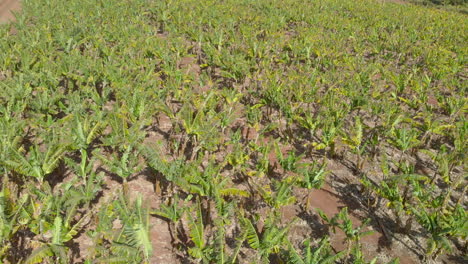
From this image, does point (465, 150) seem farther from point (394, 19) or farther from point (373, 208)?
point (394, 19)

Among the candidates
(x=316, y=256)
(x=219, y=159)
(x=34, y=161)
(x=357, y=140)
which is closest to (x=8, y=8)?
(x=34, y=161)

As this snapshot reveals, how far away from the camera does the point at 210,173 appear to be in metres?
7.50

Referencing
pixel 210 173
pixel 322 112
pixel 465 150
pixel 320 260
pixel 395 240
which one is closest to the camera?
pixel 320 260

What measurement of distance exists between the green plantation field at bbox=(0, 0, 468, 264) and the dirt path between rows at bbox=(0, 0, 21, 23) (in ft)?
Answer: 24.6

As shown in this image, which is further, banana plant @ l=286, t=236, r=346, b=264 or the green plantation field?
the green plantation field

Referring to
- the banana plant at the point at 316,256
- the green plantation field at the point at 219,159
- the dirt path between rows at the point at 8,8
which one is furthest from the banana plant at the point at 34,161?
the dirt path between rows at the point at 8,8

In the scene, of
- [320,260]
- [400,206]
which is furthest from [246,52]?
[320,260]

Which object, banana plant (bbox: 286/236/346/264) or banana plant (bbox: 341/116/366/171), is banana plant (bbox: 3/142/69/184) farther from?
banana plant (bbox: 341/116/366/171)

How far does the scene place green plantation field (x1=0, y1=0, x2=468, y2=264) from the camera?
6727 millimetres

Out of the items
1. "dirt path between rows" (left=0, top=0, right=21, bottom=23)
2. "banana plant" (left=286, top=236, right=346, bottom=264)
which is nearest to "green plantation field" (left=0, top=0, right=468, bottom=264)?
"banana plant" (left=286, top=236, right=346, bottom=264)

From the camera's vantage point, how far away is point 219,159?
1050 cm

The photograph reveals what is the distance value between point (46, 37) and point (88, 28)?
3203mm

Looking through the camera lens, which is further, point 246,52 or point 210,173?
point 246,52

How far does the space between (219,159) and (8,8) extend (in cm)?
2717
